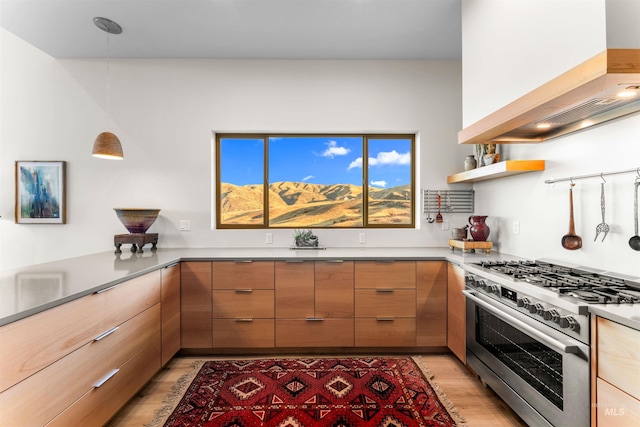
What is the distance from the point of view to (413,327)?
8.21 ft

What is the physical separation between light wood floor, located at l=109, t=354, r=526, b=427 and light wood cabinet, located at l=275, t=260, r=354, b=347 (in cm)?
73

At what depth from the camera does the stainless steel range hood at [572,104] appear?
3.74ft

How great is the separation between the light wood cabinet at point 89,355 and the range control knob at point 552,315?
215cm

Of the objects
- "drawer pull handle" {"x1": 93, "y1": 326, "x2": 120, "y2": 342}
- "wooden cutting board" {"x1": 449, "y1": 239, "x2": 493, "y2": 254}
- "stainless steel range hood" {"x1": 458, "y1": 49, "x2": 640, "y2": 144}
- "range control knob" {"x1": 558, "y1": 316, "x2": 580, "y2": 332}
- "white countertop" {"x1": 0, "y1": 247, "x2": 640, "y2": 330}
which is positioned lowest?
"drawer pull handle" {"x1": 93, "y1": 326, "x2": 120, "y2": 342}

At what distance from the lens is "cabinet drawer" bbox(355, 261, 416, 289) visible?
2504mm

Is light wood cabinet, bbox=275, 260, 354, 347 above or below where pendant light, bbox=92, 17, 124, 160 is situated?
below

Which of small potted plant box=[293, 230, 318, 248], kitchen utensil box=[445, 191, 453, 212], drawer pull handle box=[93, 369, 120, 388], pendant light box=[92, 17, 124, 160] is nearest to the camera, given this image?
drawer pull handle box=[93, 369, 120, 388]

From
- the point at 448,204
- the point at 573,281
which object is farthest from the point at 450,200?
the point at 573,281

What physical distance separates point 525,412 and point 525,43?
6.43ft

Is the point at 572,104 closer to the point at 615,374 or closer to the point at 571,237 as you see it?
the point at 571,237

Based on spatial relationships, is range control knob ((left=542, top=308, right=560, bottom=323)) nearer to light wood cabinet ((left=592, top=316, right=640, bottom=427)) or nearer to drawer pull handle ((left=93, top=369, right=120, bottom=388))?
light wood cabinet ((left=592, top=316, right=640, bottom=427))

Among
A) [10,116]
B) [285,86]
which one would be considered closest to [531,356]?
[285,86]

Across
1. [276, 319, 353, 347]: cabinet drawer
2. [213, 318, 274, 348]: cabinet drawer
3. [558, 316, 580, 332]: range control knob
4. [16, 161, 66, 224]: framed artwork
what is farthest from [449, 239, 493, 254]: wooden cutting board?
[16, 161, 66, 224]: framed artwork

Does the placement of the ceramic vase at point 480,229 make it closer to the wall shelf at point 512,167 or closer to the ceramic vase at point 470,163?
the wall shelf at point 512,167
